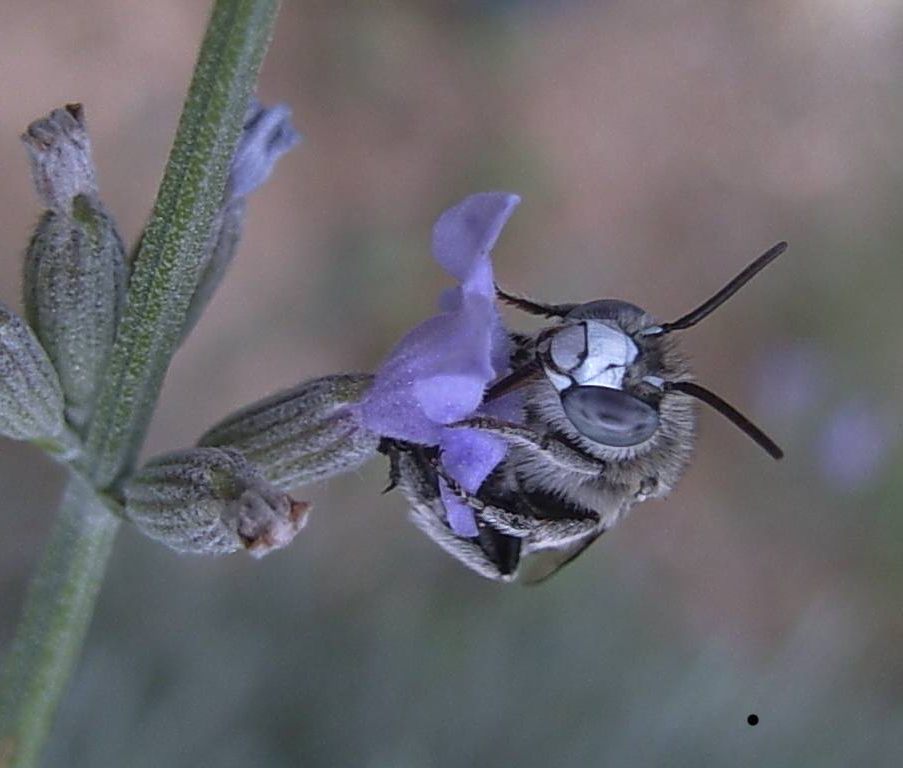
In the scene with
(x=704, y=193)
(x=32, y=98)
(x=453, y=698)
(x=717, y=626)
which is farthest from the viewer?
(x=704, y=193)

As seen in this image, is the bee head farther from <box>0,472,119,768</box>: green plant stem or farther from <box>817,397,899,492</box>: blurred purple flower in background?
<box>817,397,899,492</box>: blurred purple flower in background

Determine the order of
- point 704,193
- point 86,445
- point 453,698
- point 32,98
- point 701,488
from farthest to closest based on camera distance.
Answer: point 704,193 → point 701,488 → point 32,98 → point 453,698 → point 86,445

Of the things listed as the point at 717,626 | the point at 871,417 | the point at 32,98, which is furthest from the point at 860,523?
the point at 32,98

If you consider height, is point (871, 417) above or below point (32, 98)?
below

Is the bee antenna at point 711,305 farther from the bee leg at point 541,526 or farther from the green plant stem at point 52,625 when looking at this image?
the green plant stem at point 52,625

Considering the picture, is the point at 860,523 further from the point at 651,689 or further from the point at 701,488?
the point at 651,689

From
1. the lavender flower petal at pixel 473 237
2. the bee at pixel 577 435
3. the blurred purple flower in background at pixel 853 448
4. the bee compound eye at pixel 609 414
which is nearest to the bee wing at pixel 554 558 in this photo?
the bee at pixel 577 435

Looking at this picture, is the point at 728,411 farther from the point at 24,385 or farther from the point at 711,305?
the point at 24,385
